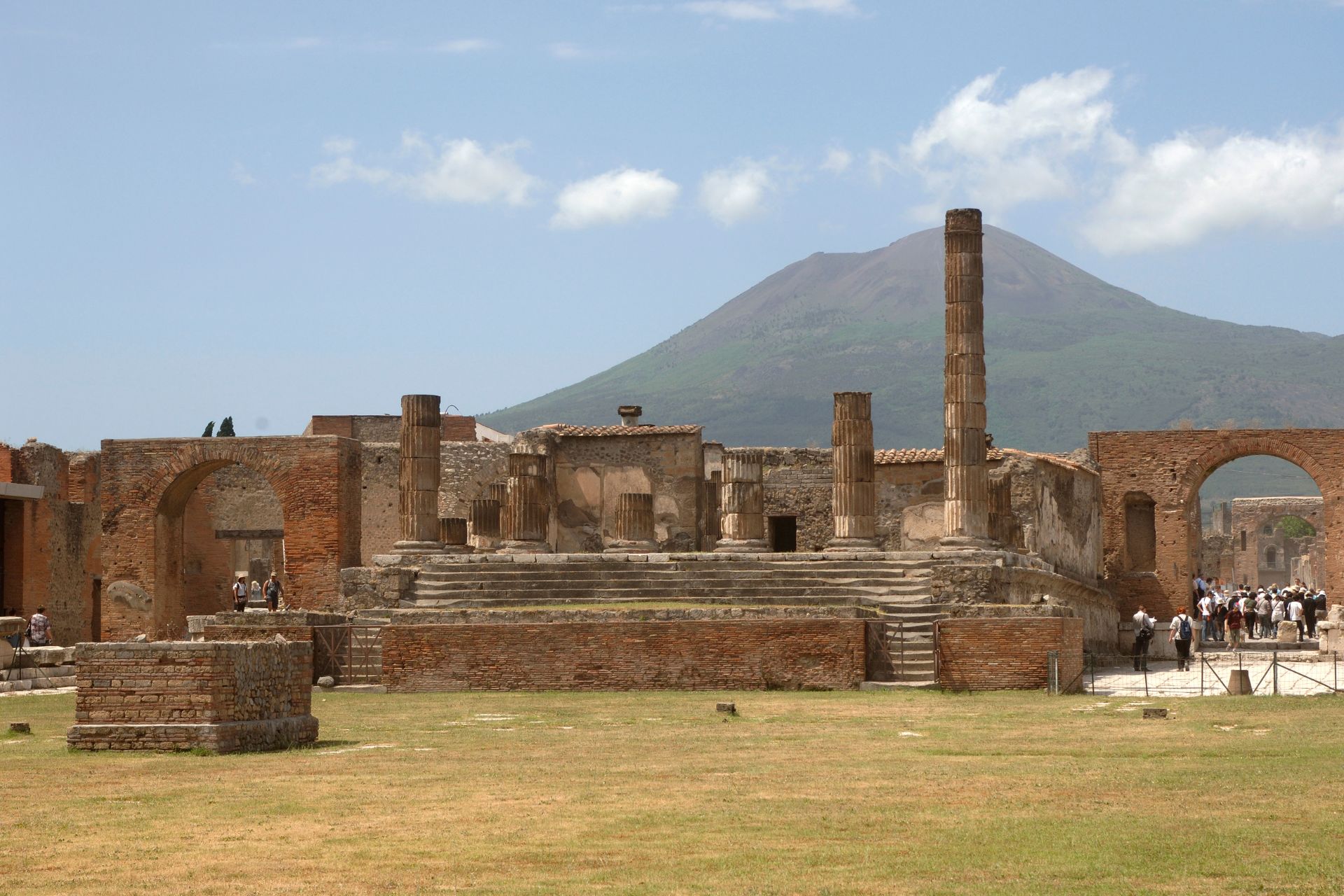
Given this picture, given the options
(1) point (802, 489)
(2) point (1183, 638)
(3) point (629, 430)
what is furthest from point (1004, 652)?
(1) point (802, 489)

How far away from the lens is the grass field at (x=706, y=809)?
869 centimetres

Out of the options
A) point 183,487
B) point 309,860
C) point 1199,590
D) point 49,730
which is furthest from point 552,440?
point 309,860

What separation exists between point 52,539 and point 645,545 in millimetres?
12364

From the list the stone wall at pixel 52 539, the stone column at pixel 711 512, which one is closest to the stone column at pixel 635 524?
the stone column at pixel 711 512

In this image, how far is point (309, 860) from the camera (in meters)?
9.18

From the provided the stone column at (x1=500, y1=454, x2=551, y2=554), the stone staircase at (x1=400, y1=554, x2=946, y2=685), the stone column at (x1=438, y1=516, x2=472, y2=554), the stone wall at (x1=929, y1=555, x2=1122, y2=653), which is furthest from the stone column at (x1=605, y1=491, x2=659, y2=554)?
the stone wall at (x1=929, y1=555, x2=1122, y2=653)

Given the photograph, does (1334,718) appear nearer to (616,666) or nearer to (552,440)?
(616,666)

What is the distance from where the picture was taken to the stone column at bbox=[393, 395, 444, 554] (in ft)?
97.0

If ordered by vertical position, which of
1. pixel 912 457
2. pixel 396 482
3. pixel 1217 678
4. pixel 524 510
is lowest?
pixel 1217 678

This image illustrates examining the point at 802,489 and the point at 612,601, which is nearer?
the point at 612,601

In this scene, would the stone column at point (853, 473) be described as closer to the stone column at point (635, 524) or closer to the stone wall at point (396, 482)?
the stone column at point (635, 524)

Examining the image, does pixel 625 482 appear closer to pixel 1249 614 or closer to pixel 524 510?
pixel 524 510

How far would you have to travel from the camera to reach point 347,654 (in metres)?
23.4

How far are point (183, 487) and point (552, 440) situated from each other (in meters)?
7.45
